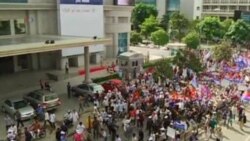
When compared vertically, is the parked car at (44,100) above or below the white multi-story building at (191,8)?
below

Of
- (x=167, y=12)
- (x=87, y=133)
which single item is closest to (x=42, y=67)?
(x=87, y=133)

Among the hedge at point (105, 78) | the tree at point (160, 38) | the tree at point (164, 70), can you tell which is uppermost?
the tree at point (160, 38)

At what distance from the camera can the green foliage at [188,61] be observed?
37.2 metres

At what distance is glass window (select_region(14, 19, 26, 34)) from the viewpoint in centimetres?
3919

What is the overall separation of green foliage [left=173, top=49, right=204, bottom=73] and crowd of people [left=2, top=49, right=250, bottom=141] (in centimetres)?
502

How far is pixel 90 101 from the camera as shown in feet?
94.6

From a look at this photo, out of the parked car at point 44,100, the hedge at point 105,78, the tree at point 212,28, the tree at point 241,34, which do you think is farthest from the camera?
the tree at point 212,28

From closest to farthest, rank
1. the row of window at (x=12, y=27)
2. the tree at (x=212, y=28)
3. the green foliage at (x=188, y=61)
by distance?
the green foliage at (x=188, y=61) → the row of window at (x=12, y=27) → the tree at (x=212, y=28)

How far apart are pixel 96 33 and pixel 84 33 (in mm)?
1938

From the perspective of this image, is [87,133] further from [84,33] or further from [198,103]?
[84,33]

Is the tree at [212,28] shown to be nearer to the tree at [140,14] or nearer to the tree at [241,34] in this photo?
the tree at [241,34]

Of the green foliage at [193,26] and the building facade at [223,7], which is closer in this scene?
the green foliage at [193,26]

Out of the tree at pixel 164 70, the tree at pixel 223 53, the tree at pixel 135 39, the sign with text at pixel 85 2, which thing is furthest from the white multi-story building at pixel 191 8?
the tree at pixel 164 70

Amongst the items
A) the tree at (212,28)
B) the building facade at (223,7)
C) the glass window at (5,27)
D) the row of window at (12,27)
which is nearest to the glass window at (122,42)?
the row of window at (12,27)
